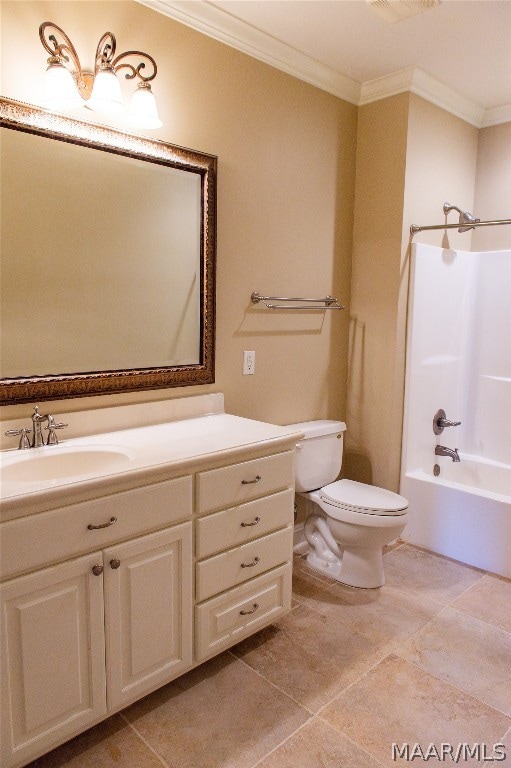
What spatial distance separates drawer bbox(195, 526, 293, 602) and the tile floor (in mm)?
340

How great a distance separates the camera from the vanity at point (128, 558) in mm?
1303

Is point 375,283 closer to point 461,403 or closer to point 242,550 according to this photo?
point 461,403

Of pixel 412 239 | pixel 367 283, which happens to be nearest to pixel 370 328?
pixel 367 283

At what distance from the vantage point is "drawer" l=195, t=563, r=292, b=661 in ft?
5.71

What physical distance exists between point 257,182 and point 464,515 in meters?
1.92

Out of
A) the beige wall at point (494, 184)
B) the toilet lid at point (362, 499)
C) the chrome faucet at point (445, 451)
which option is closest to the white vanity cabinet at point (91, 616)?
the toilet lid at point (362, 499)

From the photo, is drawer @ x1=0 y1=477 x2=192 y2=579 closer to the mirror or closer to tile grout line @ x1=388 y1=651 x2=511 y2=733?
the mirror

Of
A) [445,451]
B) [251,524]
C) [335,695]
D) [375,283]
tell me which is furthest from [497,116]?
[335,695]

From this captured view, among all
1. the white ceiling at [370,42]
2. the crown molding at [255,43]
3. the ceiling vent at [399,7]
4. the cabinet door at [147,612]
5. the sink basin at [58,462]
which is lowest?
the cabinet door at [147,612]

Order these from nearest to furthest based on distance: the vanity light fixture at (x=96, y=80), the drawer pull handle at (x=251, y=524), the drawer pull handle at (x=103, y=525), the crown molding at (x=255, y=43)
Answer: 1. the drawer pull handle at (x=103, y=525)
2. the vanity light fixture at (x=96, y=80)
3. the drawer pull handle at (x=251, y=524)
4. the crown molding at (x=255, y=43)

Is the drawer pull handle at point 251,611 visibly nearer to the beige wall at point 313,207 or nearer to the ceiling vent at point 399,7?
the beige wall at point 313,207

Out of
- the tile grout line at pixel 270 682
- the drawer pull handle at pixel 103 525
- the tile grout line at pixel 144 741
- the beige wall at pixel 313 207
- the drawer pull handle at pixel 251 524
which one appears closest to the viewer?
the drawer pull handle at pixel 103 525

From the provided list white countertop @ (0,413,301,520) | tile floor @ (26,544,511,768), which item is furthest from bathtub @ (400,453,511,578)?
white countertop @ (0,413,301,520)

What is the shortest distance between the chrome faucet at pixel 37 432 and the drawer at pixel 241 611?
74 centimetres
